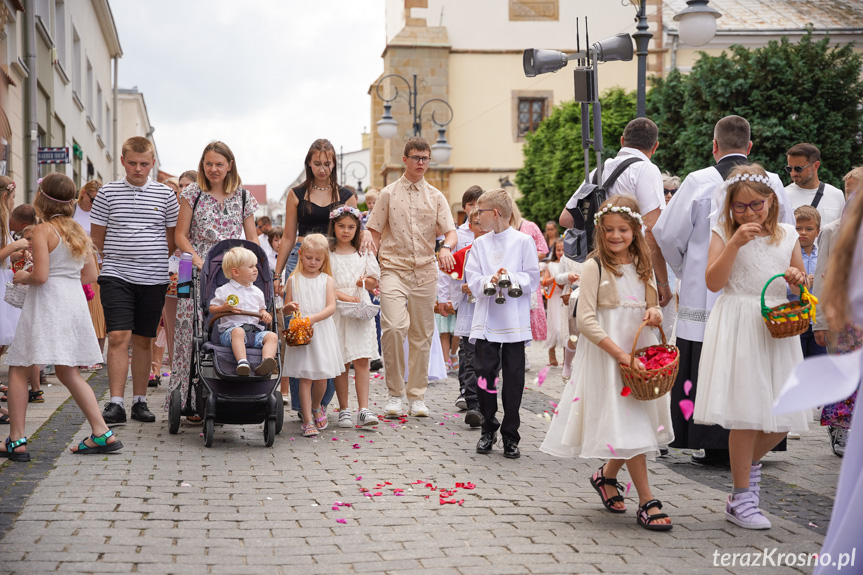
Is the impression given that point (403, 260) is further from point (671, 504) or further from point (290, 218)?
point (671, 504)

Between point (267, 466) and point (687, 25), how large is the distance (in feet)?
32.2

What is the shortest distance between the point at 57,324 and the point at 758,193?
442cm

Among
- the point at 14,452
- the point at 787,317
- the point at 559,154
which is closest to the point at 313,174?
the point at 14,452

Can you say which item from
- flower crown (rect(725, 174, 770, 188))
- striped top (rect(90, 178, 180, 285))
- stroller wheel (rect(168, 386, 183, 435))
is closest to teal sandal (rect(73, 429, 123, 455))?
stroller wheel (rect(168, 386, 183, 435))

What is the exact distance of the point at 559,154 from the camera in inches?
1414

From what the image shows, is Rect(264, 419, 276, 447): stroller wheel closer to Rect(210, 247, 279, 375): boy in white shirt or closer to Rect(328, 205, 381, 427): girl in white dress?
Rect(210, 247, 279, 375): boy in white shirt

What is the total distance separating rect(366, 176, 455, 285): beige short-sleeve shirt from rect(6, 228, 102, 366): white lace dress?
2728mm

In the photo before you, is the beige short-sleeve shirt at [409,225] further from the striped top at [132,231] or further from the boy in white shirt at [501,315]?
the striped top at [132,231]

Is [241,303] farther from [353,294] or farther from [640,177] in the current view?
[640,177]

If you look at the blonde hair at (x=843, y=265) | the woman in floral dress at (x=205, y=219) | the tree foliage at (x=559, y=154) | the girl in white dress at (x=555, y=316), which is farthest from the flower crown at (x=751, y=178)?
the tree foliage at (x=559, y=154)

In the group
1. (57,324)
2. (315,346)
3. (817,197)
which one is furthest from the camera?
(817,197)

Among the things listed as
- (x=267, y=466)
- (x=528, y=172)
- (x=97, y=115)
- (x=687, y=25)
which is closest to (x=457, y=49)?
(x=528, y=172)

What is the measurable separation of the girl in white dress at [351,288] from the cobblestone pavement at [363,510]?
750 mm

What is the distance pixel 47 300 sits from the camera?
653 centimetres
